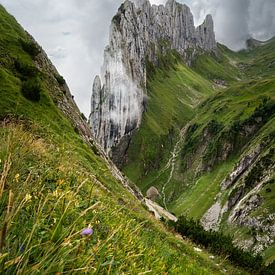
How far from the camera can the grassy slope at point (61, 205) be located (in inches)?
148

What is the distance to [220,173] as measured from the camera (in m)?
196

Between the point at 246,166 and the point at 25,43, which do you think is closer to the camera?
the point at 25,43

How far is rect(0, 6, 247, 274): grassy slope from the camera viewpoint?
3.76m

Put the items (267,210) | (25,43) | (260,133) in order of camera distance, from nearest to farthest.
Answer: (25,43), (267,210), (260,133)

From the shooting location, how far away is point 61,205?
18.4ft

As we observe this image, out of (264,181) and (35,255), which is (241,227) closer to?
(264,181)

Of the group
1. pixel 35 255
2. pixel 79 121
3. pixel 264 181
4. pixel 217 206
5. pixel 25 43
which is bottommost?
pixel 35 255

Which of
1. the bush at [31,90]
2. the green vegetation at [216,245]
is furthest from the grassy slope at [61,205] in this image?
the green vegetation at [216,245]

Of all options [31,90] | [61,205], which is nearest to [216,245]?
[31,90]

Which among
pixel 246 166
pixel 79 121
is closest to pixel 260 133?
pixel 246 166

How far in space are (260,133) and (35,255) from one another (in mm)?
192619

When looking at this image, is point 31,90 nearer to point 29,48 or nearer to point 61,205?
point 29,48

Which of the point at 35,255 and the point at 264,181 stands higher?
the point at 264,181

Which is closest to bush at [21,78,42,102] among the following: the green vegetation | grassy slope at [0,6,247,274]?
grassy slope at [0,6,247,274]
